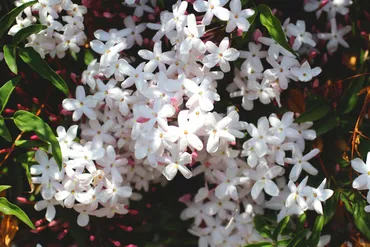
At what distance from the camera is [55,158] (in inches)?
57.3

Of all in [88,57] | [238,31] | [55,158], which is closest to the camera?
[55,158]

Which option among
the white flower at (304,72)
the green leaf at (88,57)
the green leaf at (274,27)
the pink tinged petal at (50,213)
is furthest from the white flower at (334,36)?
the pink tinged petal at (50,213)

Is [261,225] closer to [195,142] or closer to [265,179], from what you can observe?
[265,179]

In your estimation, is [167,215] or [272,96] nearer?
[272,96]

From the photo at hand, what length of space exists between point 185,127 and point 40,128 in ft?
1.13

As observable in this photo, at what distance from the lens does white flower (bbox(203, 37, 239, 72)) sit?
1.53 m

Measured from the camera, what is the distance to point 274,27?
1.49m

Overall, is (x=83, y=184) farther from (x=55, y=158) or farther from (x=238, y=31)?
(x=238, y=31)

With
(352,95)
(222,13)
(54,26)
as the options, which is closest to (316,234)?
(352,95)

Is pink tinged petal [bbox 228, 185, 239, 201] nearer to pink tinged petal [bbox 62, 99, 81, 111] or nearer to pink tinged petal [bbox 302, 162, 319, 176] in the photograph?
pink tinged petal [bbox 302, 162, 319, 176]

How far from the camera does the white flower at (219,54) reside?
1.53 metres

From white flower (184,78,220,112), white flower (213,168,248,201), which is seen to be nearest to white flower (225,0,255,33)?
white flower (184,78,220,112)

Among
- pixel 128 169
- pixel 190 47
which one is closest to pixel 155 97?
pixel 190 47

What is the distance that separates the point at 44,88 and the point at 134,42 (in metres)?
0.30
